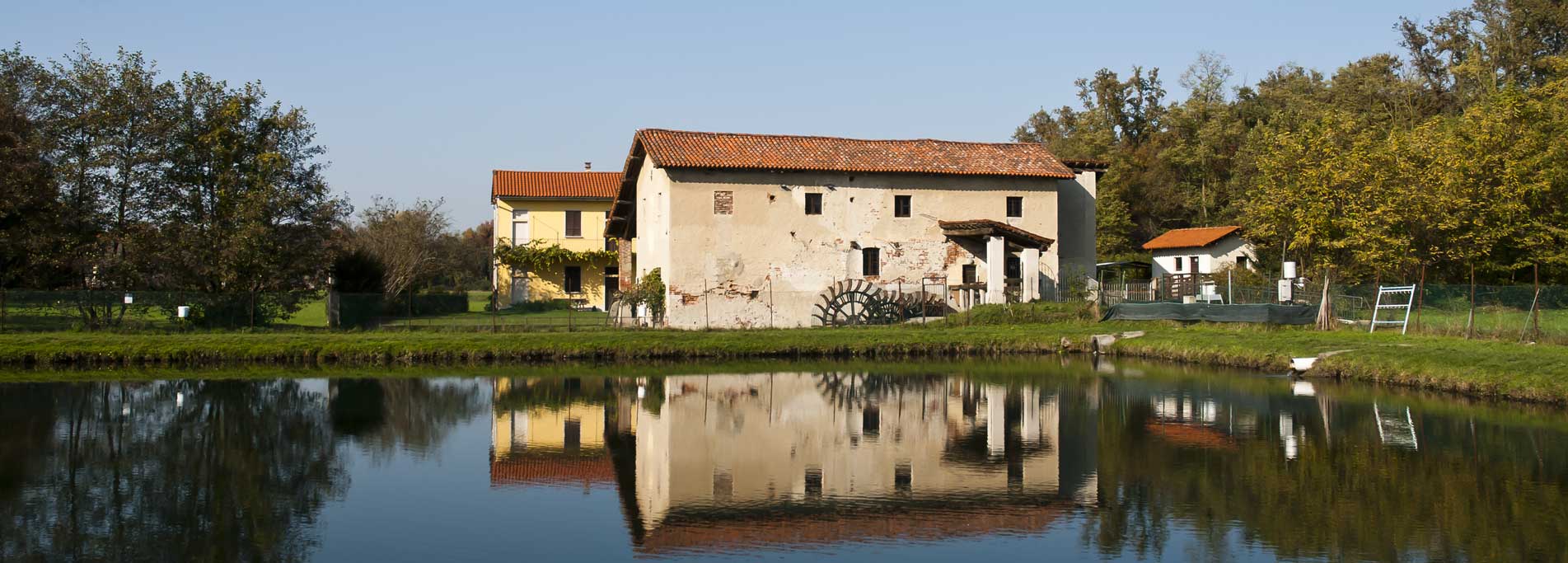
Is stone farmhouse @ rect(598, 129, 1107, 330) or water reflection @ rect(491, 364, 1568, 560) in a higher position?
stone farmhouse @ rect(598, 129, 1107, 330)

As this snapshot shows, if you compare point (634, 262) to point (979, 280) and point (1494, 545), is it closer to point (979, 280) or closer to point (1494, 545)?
point (979, 280)

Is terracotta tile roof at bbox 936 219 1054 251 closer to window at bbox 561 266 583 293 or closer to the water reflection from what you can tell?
the water reflection

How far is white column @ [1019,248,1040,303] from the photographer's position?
37.7 m

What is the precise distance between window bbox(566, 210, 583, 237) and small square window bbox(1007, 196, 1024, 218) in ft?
67.4

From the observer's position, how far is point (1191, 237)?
177 feet

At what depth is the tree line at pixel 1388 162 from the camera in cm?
3262

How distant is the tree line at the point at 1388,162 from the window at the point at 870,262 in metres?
13.2

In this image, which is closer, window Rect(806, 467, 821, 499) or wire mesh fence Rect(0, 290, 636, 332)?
window Rect(806, 467, 821, 499)

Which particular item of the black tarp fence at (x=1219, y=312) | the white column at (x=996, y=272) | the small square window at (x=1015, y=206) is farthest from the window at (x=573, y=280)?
the black tarp fence at (x=1219, y=312)

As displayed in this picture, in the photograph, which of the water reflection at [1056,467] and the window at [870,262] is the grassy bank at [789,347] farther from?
the window at [870,262]

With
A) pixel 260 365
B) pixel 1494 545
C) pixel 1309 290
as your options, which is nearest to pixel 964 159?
pixel 1309 290

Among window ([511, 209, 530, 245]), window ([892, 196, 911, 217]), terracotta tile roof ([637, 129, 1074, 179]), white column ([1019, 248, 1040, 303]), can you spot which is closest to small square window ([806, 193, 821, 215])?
terracotta tile roof ([637, 129, 1074, 179])

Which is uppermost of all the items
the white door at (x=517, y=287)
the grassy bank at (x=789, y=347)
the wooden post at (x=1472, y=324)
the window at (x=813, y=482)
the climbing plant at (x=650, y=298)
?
the white door at (x=517, y=287)

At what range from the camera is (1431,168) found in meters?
32.4
